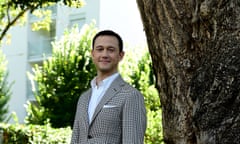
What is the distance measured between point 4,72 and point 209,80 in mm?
31165

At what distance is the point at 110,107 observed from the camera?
4480 millimetres

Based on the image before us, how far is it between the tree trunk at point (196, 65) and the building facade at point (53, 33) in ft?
96.8

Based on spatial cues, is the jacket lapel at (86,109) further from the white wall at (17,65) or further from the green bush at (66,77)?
the white wall at (17,65)

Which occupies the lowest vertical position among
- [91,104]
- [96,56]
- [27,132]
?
[27,132]

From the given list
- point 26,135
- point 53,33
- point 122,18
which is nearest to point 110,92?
point 26,135

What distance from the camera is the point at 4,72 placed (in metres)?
33.6

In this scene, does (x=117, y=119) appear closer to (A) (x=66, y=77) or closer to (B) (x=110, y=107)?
(B) (x=110, y=107)

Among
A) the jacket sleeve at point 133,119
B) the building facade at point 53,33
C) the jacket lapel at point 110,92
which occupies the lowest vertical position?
the jacket sleeve at point 133,119

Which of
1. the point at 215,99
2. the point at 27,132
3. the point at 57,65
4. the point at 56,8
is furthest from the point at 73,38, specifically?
the point at 215,99

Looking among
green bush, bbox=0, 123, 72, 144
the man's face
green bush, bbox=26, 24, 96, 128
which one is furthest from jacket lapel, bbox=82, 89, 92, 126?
green bush, bbox=26, 24, 96, 128

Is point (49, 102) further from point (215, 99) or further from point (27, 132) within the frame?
point (215, 99)

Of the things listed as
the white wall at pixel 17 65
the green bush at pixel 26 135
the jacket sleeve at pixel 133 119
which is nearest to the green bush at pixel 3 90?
the white wall at pixel 17 65

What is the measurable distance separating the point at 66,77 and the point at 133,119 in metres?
22.5

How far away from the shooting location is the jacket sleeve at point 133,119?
433 centimetres
